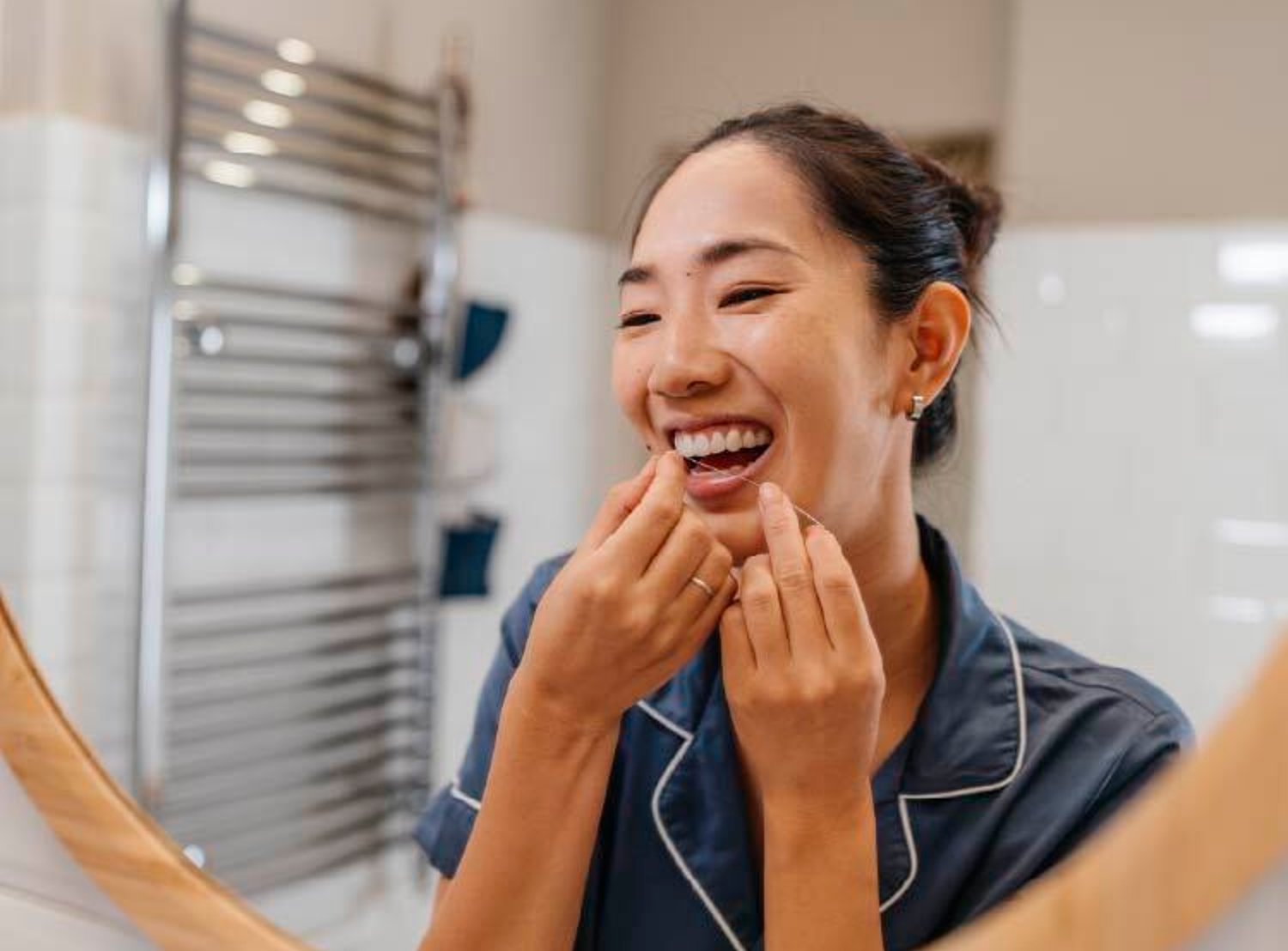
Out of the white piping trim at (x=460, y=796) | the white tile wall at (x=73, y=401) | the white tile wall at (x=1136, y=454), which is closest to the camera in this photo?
the white tile wall at (x=1136, y=454)

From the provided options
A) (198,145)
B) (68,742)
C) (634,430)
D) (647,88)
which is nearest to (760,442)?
(634,430)

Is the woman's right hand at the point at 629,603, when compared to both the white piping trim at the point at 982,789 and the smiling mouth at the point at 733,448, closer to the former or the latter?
the smiling mouth at the point at 733,448

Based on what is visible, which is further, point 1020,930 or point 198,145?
point 198,145

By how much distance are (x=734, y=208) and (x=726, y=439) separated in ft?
Answer: 0.36

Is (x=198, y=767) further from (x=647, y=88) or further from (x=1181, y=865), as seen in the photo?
(x=1181, y=865)

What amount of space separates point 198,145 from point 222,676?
1.49ft

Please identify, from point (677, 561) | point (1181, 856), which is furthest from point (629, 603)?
point (1181, 856)

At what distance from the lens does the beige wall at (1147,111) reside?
467 millimetres

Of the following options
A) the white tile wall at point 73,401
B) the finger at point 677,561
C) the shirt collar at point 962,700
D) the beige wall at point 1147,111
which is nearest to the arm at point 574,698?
the finger at point 677,561

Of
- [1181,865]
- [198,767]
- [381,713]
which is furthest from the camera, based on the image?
[198,767]

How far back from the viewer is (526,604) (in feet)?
2.17

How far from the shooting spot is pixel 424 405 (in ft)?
3.59

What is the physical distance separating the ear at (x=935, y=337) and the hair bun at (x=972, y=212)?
0.02 metres

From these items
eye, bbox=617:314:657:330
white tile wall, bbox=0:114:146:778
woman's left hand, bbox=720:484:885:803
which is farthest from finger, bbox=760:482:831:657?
white tile wall, bbox=0:114:146:778
